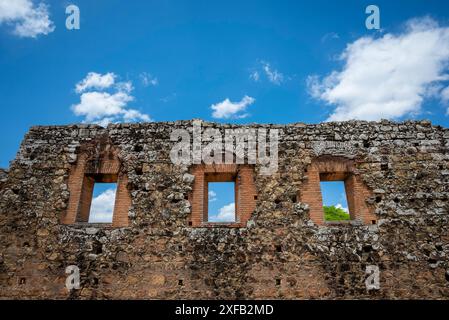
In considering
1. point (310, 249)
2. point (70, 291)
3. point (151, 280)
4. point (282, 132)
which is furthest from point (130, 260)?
point (282, 132)

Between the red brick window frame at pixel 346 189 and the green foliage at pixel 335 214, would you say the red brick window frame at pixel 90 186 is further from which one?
the green foliage at pixel 335 214

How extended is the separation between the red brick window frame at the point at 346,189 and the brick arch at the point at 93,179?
439 cm

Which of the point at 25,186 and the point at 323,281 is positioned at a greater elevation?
the point at 25,186

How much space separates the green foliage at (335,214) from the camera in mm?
18130

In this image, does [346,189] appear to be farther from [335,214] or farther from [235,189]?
[335,214]

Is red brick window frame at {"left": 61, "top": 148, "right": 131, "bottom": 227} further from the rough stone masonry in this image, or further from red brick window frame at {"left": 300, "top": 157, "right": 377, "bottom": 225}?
red brick window frame at {"left": 300, "top": 157, "right": 377, "bottom": 225}

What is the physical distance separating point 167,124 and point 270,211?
3.53 meters

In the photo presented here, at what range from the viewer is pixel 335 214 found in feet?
60.7

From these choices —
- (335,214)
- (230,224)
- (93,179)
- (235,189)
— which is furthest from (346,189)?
(335,214)

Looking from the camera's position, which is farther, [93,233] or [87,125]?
[87,125]

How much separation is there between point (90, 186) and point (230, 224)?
387 centimetres
